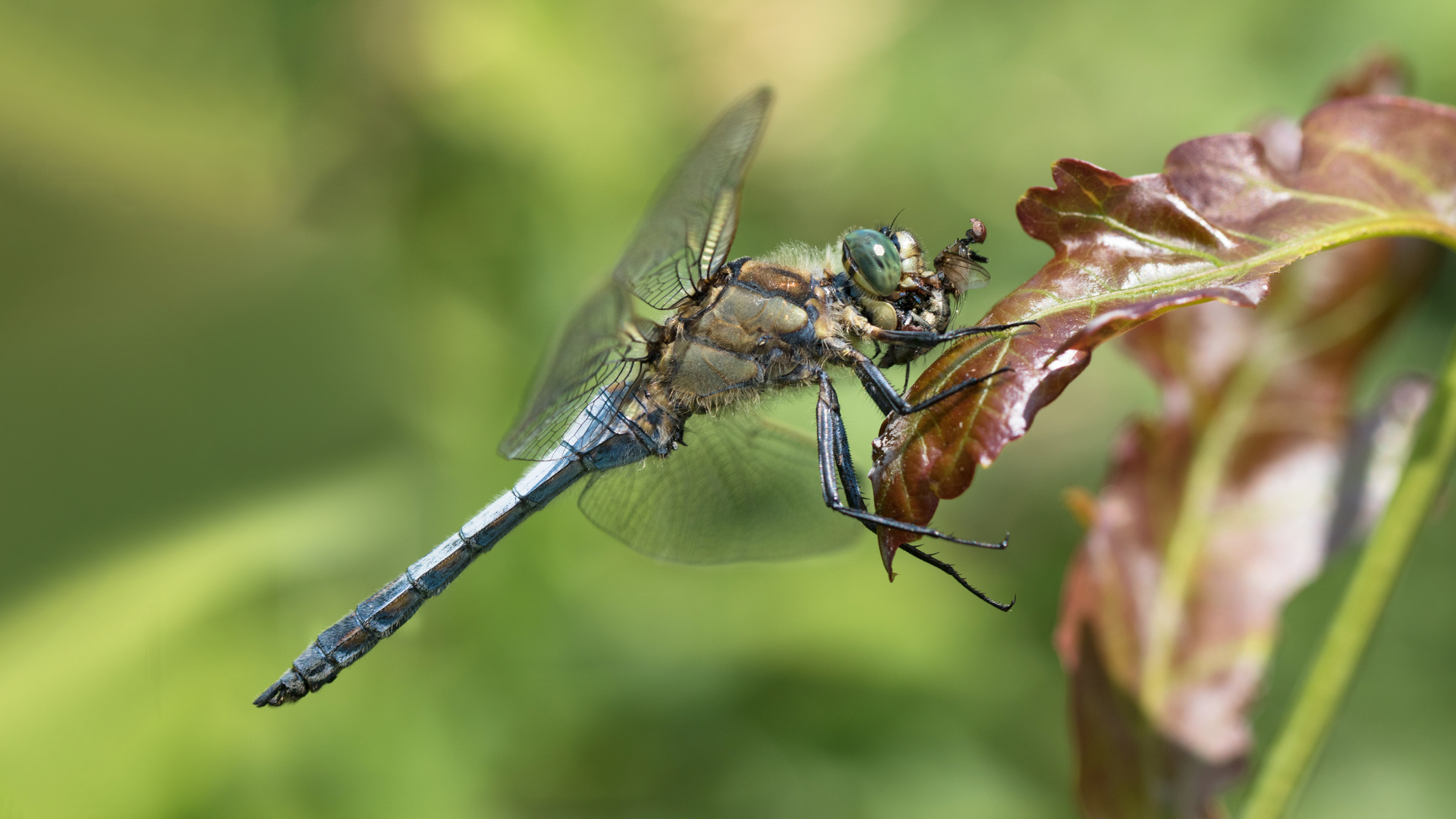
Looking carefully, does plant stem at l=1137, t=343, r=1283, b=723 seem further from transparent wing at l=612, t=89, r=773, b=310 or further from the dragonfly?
transparent wing at l=612, t=89, r=773, b=310

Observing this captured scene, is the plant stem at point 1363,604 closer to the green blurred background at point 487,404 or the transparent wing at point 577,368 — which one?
the transparent wing at point 577,368

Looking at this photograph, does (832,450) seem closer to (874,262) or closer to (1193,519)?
(874,262)

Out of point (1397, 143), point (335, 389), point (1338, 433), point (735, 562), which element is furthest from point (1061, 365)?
point (335, 389)

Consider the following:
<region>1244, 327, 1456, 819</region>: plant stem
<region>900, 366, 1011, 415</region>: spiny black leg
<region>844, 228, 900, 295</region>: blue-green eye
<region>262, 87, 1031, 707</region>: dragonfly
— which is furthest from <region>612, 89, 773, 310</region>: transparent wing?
<region>1244, 327, 1456, 819</region>: plant stem

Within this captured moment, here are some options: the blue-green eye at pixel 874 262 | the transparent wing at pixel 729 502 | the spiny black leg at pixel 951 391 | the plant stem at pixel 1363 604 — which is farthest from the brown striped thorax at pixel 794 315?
the plant stem at pixel 1363 604

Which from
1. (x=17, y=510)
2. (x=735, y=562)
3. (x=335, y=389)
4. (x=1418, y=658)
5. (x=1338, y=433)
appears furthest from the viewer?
(x=335, y=389)

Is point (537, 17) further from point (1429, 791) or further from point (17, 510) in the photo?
point (1429, 791)
